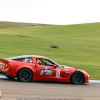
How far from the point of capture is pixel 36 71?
1018 cm

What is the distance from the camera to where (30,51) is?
21.4 meters

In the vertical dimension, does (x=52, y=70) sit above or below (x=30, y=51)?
below

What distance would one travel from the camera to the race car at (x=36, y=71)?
9930 mm

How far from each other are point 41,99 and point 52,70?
3397 millimetres

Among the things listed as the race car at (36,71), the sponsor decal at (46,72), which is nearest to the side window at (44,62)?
the race car at (36,71)

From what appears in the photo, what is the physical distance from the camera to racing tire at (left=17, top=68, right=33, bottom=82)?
9945mm

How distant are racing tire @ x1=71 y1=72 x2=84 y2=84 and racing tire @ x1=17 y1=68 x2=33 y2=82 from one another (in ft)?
6.31

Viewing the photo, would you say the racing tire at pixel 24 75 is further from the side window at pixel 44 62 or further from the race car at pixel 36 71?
the side window at pixel 44 62

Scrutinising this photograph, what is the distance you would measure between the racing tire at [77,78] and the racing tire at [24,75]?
6.31 ft

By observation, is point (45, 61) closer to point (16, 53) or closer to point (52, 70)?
point (52, 70)

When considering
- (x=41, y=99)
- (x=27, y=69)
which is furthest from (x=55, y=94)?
(x=27, y=69)

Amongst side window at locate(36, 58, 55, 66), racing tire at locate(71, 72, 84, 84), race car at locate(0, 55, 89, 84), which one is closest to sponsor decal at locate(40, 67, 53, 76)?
race car at locate(0, 55, 89, 84)

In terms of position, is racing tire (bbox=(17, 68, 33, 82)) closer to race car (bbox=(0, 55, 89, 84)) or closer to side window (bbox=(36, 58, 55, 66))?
race car (bbox=(0, 55, 89, 84))

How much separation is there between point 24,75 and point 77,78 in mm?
2407
